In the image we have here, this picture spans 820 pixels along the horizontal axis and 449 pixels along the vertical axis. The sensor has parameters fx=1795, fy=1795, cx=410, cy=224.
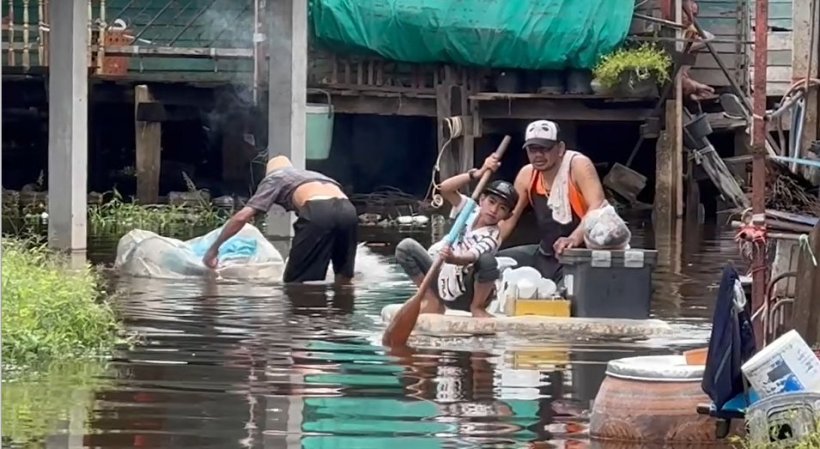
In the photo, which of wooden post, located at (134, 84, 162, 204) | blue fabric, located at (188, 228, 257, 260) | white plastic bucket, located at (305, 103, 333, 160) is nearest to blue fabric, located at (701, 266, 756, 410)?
blue fabric, located at (188, 228, 257, 260)

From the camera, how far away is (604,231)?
10.8 m

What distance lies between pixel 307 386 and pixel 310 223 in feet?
18.2

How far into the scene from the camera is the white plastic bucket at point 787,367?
21.2 ft

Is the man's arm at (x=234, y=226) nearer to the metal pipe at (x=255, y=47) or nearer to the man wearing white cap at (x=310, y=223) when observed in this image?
the man wearing white cap at (x=310, y=223)

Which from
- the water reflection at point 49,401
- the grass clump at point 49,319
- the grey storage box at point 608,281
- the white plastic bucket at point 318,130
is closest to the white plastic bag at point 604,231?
the grey storage box at point 608,281

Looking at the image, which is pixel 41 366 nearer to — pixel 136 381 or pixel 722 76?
pixel 136 381

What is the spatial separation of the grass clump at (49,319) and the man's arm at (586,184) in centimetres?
295

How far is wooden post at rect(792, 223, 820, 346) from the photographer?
7008mm

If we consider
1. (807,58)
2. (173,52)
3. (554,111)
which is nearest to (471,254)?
(807,58)

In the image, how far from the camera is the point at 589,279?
35.2ft

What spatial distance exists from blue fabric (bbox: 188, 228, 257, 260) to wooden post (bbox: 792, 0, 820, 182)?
260 inches

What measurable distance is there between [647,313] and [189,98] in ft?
44.7

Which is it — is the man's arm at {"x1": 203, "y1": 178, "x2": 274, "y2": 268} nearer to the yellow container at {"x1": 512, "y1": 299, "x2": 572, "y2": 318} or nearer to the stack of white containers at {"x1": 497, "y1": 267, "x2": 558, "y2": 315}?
the stack of white containers at {"x1": 497, "y1": 267, "x2": 558, "y2": 315}

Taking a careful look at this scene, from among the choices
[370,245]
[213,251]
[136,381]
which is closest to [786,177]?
[136,381]
